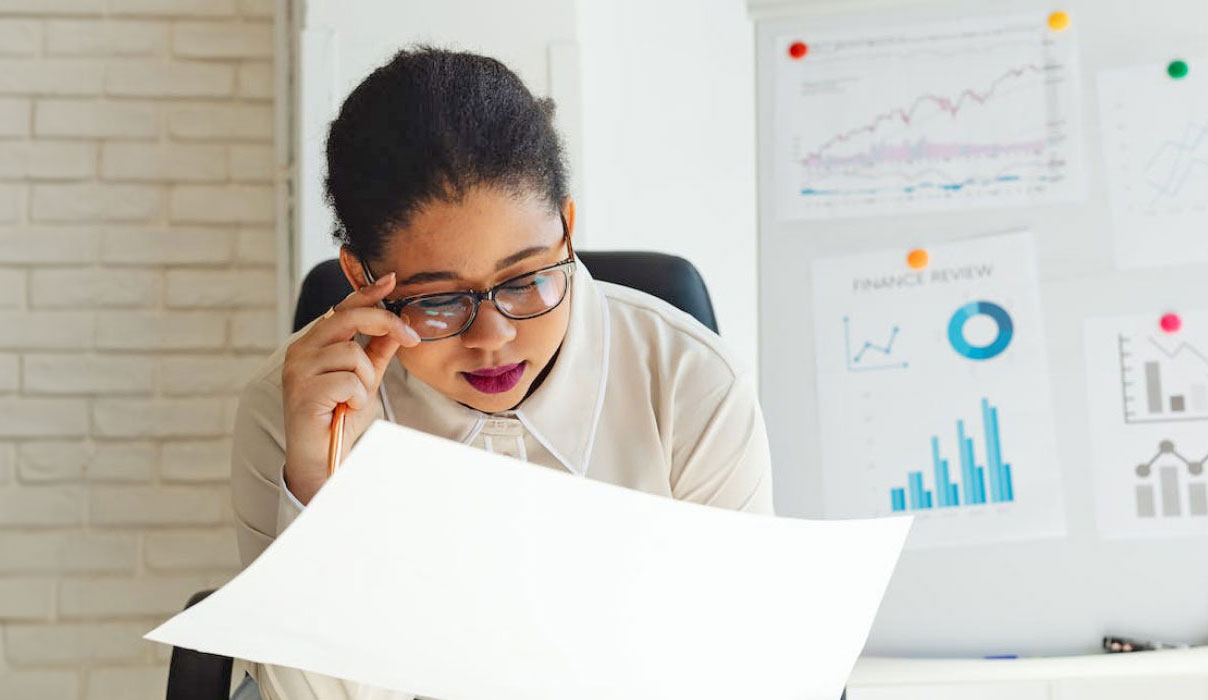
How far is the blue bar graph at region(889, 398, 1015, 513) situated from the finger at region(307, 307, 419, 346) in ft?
3.16

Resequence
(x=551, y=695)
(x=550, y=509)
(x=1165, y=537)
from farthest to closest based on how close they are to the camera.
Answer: (x=1165, y=537) → (x=551, y=695) → (x=550, y=509)

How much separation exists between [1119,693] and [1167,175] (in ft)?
2.25

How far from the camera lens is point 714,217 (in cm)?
221

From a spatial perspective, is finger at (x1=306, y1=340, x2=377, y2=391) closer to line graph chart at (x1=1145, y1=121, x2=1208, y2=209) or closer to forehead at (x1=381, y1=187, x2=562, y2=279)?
forehead at (x1=381, y1=187, x2=562, y2=279)

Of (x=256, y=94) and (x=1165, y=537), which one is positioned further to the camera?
(x=256, y=94)

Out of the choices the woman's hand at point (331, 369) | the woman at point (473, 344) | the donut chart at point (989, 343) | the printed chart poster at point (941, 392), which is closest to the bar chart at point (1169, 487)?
the printed chart poster at point (941, 392)

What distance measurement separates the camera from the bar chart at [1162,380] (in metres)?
1.61

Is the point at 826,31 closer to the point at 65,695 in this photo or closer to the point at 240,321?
the point at 240,321

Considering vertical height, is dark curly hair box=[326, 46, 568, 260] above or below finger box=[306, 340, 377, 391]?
above

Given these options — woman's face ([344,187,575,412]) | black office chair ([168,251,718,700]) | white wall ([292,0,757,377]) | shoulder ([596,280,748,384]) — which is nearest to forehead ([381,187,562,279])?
woman's face ([344,187,575,412])

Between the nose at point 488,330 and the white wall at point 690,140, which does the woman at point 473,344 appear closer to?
the nose at point 488,330

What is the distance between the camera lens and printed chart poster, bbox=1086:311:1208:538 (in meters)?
1.60

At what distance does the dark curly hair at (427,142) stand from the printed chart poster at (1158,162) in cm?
100

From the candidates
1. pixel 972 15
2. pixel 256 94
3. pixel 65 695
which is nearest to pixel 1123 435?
pixel 972 15
